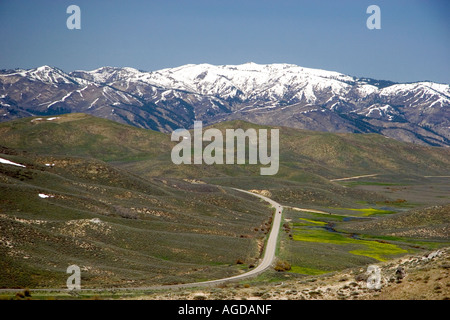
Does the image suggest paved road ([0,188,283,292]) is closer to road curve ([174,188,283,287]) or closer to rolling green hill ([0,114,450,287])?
road curve ([174,188,283,287])

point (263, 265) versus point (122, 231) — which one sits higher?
point (122, 231)

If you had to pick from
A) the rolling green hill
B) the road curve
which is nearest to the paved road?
the road curve

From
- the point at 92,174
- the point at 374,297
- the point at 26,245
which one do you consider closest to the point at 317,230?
the point at 92,174

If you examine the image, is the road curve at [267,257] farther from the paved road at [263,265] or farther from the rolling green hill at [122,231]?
the rolling green hill at [122,231]

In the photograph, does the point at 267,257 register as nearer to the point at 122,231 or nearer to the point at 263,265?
the point at 263,265

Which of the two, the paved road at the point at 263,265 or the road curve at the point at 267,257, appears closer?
the paved road at the point at 263,265

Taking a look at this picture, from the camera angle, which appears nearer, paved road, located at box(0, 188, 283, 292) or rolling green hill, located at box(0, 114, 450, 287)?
paved road, located at box(0, 188, 283, 292)

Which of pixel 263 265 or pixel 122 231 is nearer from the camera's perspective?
pixel 263 265

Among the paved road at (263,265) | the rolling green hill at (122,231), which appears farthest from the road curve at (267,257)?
the rolling green hill at (122,231)

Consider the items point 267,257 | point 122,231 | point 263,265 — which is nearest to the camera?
point 263,265

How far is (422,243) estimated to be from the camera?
11969 centimetres

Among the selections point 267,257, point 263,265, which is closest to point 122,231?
point 267,257
